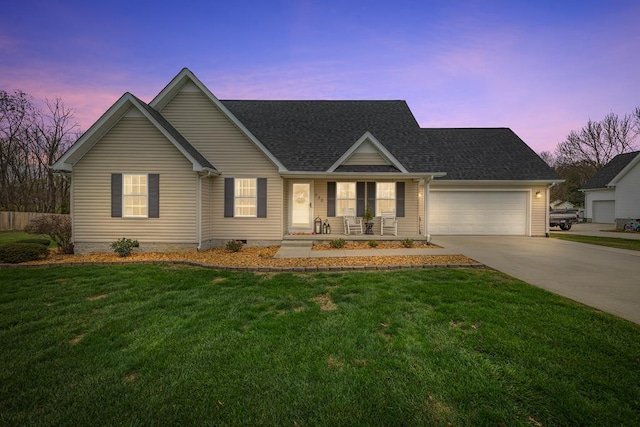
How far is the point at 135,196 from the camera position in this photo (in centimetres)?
1077

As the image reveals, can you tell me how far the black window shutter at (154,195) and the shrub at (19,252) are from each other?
11.0ft

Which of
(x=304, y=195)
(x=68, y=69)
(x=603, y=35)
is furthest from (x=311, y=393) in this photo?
(x=603, y=35)

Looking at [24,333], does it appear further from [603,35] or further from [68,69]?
[603,35]

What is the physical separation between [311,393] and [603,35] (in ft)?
80.7

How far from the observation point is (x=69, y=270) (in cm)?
775

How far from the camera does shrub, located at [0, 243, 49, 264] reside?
28.1ft

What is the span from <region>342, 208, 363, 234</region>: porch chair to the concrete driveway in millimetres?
4479

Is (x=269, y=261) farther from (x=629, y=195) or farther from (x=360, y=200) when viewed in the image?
(x=629, y=195)

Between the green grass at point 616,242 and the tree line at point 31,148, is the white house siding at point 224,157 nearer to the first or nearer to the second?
the green grass at point 616,242

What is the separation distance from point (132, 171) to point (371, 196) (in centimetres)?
1034

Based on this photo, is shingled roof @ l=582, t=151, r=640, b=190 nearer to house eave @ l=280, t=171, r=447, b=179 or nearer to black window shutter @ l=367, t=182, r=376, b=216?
house eave @ l=280, t=171, r=447, b=179

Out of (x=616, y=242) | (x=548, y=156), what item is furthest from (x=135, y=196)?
(x=548, y=156)

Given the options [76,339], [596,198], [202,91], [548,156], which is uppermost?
[548,156]

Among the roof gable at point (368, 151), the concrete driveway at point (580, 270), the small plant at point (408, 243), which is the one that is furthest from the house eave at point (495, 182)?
the small plant at point (408, 243)
